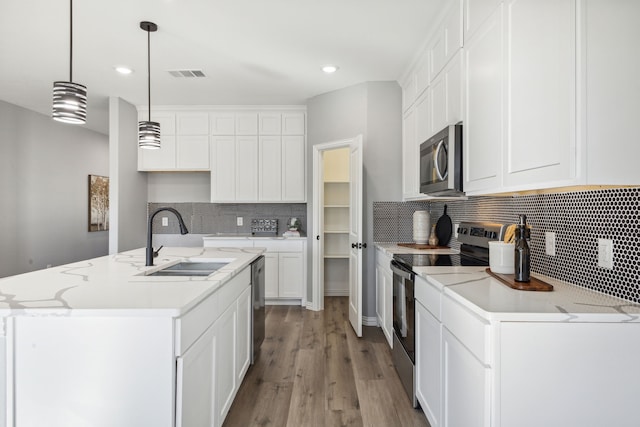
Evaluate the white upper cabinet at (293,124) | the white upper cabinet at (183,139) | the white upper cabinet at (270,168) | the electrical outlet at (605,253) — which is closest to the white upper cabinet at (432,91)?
the electrical outlet at (605,253)

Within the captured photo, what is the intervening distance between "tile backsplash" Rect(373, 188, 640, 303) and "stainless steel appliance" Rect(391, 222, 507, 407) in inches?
6.4

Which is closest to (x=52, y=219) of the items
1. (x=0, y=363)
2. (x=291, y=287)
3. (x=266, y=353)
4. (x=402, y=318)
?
(x=291, y=287)

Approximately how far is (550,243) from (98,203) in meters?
6.82

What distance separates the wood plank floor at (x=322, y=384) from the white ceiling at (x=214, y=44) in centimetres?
268

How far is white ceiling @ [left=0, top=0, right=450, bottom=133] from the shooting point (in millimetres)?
2643

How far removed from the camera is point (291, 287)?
4.79 metres

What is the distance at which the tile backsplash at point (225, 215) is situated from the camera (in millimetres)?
5336

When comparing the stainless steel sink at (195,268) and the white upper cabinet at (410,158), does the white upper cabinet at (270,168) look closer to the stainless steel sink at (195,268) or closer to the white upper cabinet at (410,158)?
the white upper cabinet at (410,158)

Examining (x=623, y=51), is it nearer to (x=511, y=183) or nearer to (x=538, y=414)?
(x=511, y=183)

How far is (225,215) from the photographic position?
543 centimetres

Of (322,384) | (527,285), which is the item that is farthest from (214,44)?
(527,285)

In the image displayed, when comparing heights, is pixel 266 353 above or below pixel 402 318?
below

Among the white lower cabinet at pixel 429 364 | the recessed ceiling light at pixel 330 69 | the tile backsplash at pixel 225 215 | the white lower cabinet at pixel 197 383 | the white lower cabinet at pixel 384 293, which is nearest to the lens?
the white lower cabinet at pixel 197 383

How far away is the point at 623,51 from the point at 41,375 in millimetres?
2314
